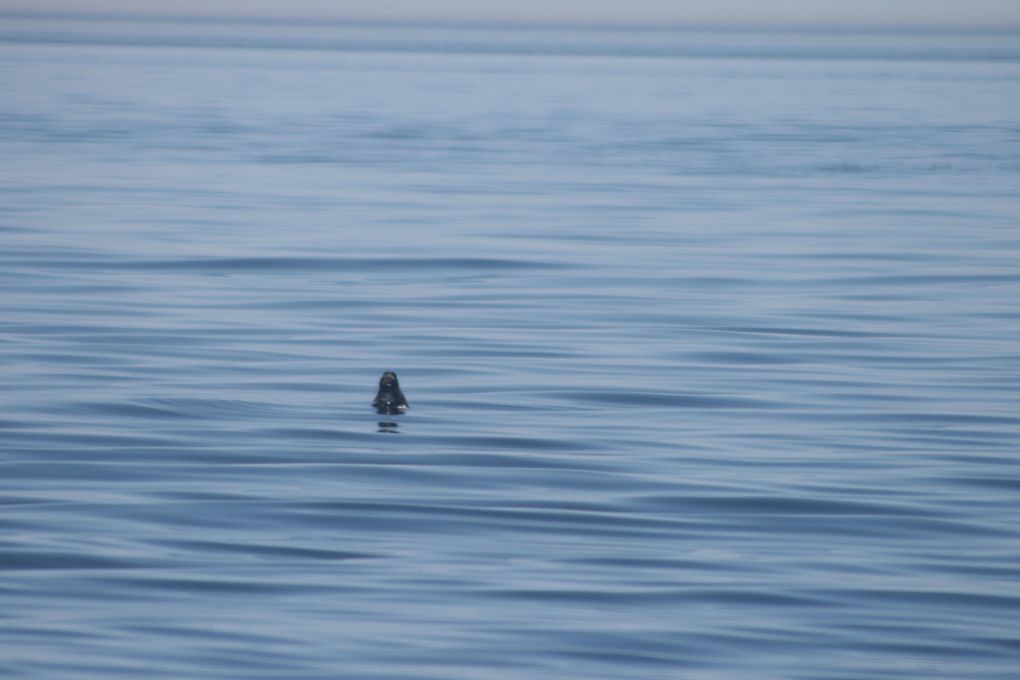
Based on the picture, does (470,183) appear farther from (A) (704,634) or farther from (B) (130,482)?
(A) (704,634)

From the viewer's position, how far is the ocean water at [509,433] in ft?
25.1

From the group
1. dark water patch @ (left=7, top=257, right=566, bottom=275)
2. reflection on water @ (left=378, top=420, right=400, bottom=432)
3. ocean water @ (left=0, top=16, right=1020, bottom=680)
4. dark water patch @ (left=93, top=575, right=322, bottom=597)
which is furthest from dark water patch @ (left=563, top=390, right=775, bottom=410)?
dark water patch @ (left=7, top=257, right=566, bottom=275)

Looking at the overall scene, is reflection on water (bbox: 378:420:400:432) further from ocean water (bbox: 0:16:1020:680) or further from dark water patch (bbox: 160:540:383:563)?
dark water patch (bbox: 160:540:383:563)

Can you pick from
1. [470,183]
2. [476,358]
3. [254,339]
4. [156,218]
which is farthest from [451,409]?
[470,183]

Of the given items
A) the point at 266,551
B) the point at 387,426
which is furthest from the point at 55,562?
the point at 387,426

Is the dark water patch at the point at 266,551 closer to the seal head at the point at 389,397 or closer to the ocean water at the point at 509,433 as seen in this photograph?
the ocean water at the point at 509,433

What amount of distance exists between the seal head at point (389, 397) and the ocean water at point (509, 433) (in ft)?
0.35

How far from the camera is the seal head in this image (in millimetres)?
11688

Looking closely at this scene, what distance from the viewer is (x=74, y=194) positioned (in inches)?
1082

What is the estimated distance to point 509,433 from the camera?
11.5 m

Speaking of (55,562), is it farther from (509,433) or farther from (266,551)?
(509,433)

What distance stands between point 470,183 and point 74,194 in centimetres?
739

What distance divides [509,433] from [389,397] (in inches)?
33.5

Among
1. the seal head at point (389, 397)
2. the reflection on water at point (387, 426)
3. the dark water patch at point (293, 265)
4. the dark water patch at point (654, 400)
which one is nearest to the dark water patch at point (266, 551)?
the reflection on water at point (387, 426)
